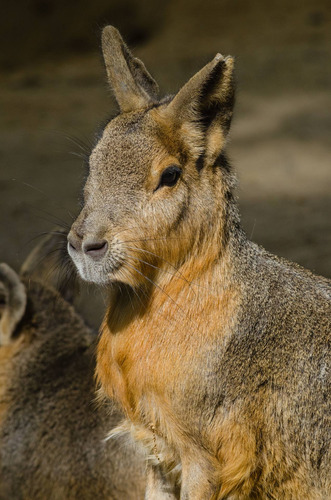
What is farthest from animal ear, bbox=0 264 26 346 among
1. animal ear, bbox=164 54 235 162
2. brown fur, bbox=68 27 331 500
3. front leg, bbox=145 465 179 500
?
animal ear, bbox=164 54 235 162

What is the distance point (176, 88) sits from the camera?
939 cm

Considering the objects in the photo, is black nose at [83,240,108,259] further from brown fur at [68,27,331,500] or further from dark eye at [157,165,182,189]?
dark eye at [157,165,182,189]

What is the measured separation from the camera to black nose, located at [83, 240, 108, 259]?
3141mm

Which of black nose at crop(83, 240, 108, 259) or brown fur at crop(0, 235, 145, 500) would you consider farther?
brown fur at crop(0, 235, 145, 500)

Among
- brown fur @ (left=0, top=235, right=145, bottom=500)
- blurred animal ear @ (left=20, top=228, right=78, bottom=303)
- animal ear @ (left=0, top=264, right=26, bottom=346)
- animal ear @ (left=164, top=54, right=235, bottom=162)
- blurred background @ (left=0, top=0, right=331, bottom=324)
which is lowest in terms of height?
brown fur @ (left=0, top=235, right=145, bottom=500)

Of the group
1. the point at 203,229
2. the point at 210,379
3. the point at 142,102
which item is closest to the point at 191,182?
the point at 203,229

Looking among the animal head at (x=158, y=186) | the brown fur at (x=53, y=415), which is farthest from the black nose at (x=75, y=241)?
the brown fur at (x=53, y=415)

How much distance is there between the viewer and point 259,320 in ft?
11.6

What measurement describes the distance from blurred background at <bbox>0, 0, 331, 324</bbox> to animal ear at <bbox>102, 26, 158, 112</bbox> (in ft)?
10.7

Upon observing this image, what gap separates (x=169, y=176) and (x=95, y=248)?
42 centimetres

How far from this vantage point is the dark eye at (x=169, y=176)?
331 cm

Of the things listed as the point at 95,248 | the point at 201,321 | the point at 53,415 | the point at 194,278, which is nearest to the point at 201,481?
the point at 201,321

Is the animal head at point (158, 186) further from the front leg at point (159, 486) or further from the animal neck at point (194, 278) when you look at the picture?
the front leg at point (159, 486)

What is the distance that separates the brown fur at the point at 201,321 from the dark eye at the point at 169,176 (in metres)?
0.01
